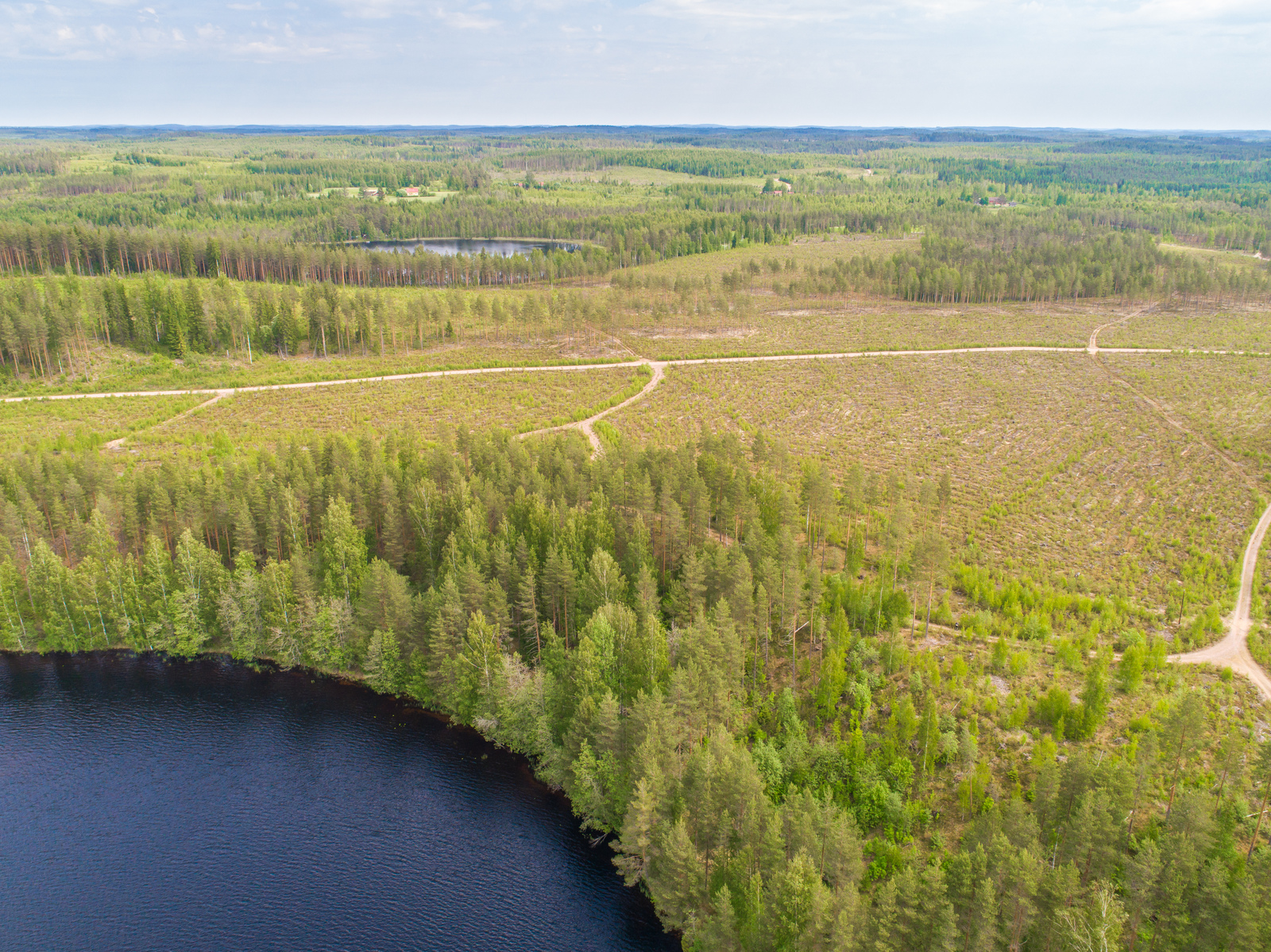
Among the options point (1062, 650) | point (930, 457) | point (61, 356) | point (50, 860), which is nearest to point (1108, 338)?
point (930, 457)

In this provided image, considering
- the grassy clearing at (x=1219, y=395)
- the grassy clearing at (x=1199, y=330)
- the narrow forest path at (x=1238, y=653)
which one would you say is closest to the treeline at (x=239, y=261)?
the grassy clearing at (x=1199, y=330)

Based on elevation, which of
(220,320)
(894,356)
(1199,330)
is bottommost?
(894,356)

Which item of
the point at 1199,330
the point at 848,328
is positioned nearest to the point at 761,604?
the point at 848,328

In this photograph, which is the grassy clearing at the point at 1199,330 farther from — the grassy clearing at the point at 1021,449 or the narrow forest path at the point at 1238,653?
the narrow forest path at the point at 1238,653

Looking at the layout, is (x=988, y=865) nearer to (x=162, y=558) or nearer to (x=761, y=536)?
(x=761, y=536)

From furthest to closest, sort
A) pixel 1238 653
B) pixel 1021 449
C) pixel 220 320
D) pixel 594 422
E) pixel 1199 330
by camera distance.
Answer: pixel 1199 330 → pixel 220 320 → pixel 594 422 → pixel 1021 449 → pixel 1238 653

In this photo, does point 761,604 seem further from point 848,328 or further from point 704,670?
point 848,328

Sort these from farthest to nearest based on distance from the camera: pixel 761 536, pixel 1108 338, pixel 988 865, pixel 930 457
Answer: pixel 1108 338 → pixel 930 457 → pixel 761 536 → pixel 988 865
